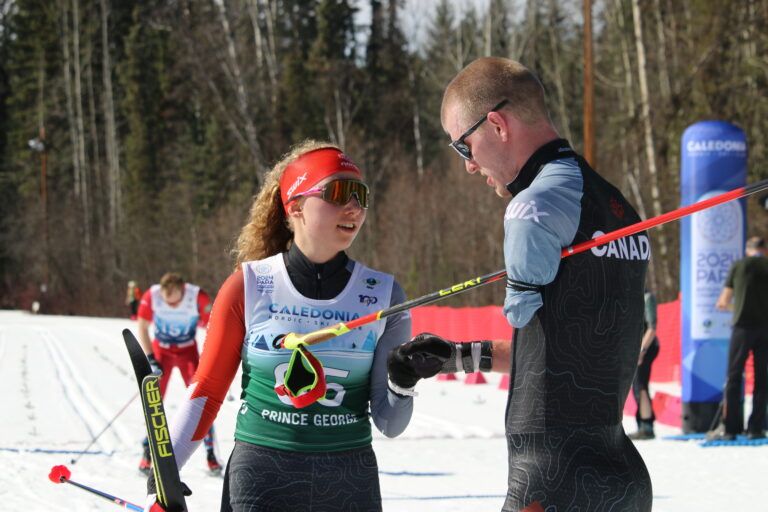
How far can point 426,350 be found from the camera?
260 centimetres

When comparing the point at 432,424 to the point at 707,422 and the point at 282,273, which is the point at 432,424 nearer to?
the point at 707,422

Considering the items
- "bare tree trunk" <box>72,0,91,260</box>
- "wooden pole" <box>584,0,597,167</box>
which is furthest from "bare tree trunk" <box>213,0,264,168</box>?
"bare tree trunk" <box>72,0,91,260</box>

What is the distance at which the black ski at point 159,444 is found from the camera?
2645mm

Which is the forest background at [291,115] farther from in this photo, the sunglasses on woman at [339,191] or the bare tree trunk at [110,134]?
the sunglasses on woman at [339,191]

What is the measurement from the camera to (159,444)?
2.67m

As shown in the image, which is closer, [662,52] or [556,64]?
[662,52]

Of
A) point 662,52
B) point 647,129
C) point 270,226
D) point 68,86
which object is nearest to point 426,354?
point 270,226

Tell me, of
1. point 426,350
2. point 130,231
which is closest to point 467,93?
point 426,350

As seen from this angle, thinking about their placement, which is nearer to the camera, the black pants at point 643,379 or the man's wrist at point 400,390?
the man's wrist at point 400,390

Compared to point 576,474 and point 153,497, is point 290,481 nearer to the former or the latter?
point 153,497

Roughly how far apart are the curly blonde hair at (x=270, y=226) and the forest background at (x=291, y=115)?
1753 centimetres

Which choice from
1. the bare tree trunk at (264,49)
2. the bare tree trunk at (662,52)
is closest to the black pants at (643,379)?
the bare tree trunk at (662,52)

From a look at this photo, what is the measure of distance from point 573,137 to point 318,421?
3408 centimetres

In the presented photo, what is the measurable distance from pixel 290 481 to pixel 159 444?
420 millimetres
